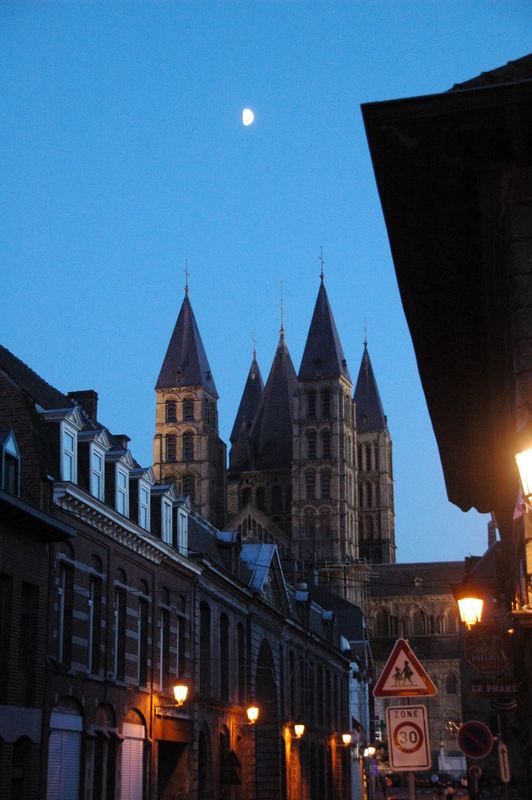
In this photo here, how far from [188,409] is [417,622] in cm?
3606

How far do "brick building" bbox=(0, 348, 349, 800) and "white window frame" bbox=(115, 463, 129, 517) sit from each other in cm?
6

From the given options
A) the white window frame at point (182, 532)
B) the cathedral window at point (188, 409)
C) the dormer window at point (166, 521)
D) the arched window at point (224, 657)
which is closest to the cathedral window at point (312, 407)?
the cathedral window at point (188, 409)

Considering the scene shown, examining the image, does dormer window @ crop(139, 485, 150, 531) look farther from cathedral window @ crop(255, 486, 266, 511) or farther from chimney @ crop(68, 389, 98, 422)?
cathedral window @ crop(255, 486, 266, 511)

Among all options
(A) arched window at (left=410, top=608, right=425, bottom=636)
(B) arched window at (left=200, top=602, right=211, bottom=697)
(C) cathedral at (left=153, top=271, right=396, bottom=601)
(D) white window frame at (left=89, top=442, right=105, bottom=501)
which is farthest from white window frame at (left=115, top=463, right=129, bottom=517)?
(A) arched window at (left=410, top=608, right=425, bottom=636)

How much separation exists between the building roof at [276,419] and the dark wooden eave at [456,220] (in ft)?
405

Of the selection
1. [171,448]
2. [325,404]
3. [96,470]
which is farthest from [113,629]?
[171,448]

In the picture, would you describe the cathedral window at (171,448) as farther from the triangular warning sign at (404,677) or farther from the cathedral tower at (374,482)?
the triangular warning sign at (404,677)

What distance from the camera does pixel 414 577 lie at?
5231 inches

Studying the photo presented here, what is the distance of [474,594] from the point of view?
14695mm

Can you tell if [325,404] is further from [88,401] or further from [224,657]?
[88,401]

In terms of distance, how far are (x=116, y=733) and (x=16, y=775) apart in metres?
4.94

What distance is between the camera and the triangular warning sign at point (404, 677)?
10.1 meters

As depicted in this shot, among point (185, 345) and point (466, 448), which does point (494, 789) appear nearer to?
point (466, 448)

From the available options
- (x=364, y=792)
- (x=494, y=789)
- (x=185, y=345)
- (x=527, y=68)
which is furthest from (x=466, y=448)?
(x=185, y=345)
